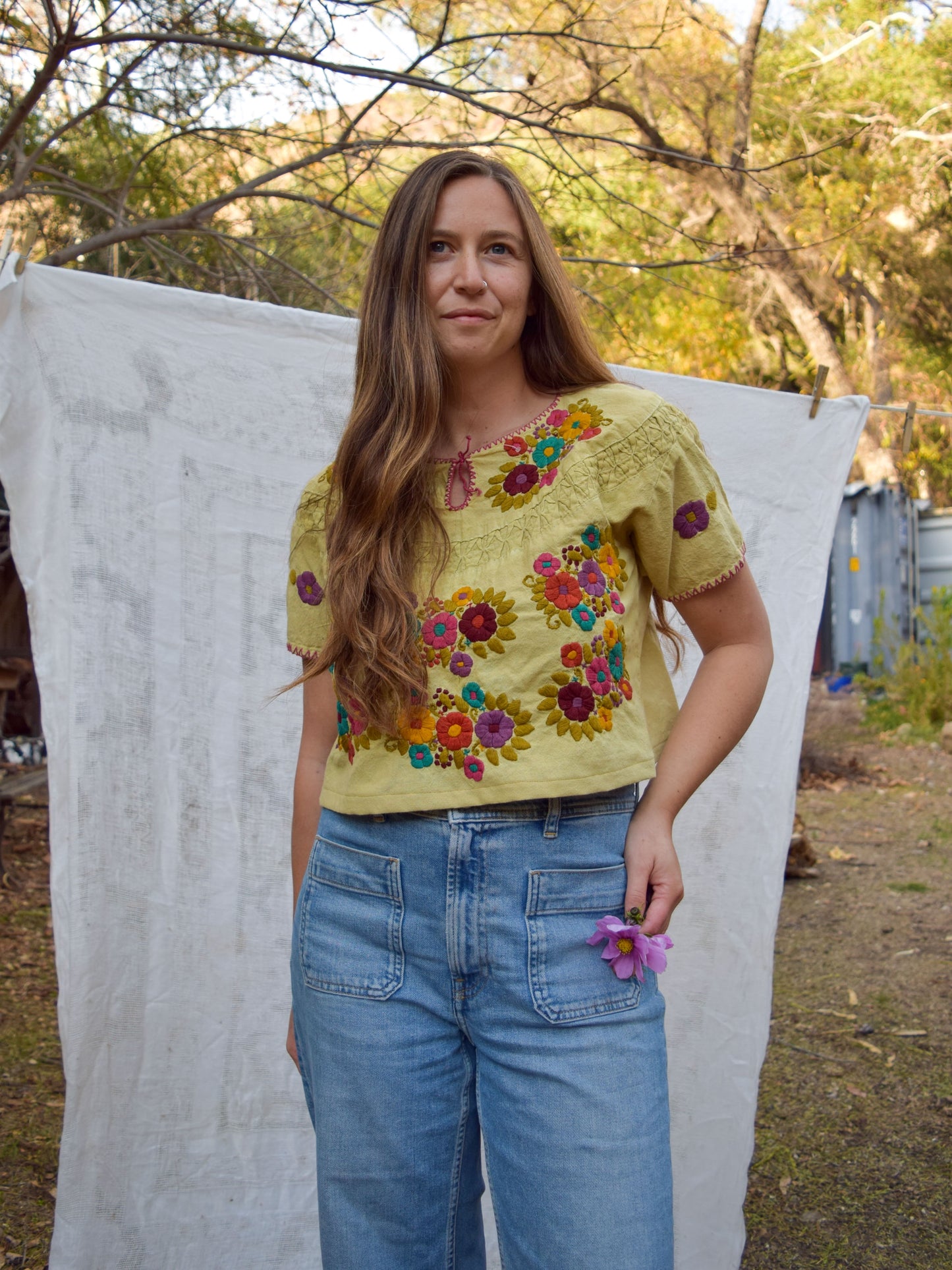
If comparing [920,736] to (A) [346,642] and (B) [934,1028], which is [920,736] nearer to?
(B) [934,1028]

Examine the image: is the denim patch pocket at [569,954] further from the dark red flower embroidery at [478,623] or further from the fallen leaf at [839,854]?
the fallen leaf at [839,854]

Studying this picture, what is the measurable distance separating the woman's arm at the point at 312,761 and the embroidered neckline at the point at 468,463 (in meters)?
0.33

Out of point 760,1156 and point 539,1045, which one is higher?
point 539,1045

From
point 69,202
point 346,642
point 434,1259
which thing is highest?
point 69,202

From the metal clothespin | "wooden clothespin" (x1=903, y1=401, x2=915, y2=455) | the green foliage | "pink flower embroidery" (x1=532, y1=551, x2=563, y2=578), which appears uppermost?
the metal clothespin

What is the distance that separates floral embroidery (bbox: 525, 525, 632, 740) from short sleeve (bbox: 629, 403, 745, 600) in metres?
0.07

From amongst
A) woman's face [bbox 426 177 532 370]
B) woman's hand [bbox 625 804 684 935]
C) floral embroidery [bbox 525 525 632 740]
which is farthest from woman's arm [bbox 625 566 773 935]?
woman's face [bbox 426 177 532 370]

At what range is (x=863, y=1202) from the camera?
110 inches

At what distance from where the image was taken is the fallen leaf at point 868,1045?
371cm

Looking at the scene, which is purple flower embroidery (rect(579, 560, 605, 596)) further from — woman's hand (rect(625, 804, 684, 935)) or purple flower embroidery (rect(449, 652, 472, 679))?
woman's hand (rect(625, 804, 684, 935))

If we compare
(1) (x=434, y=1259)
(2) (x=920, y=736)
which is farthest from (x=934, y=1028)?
(2) (x=920, y=736)

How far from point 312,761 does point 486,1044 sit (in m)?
0.51

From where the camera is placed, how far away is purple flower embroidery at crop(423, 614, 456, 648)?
1352 millimetres

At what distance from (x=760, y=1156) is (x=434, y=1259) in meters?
2.00
